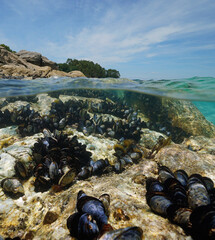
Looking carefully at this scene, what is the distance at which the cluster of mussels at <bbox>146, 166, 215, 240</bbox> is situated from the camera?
1335mm

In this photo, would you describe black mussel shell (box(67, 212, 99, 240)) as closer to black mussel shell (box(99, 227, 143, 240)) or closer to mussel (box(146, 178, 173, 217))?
black mussel shell (box(99, 227, 143, 240))

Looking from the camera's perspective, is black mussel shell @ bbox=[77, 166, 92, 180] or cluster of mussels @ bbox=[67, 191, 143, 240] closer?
cluster of mussels @ bbox=[67, 191, 143, 240]

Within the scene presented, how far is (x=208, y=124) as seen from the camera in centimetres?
1027

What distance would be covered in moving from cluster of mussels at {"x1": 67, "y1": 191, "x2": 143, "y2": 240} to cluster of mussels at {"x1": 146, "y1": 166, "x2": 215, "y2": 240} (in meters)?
0.52

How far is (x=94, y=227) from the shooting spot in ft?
4.71

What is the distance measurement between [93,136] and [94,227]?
5004 millimetres

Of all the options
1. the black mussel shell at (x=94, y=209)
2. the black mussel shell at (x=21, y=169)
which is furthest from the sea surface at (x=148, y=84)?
the black mussel shell at (x=94, y=209)

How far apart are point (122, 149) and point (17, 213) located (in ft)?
11.5

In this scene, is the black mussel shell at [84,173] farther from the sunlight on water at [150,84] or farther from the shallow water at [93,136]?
the sunlight on water at [150,84]

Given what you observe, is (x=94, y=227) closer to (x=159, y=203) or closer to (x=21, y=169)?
(x=159, y=203)

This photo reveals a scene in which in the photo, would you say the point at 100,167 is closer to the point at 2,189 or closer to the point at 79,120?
the point at 2,189

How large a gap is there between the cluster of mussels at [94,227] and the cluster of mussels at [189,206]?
52 cm

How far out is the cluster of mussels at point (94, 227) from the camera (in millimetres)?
1314

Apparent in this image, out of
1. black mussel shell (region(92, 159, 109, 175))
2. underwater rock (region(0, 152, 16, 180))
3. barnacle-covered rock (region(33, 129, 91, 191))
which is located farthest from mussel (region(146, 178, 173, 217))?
underwater rock (region(0, 152, 16, 180))
